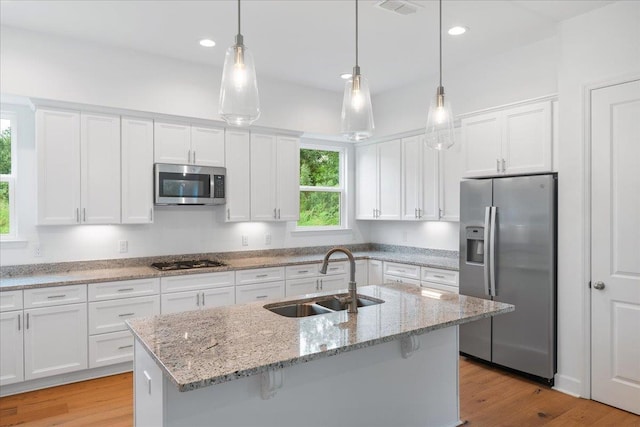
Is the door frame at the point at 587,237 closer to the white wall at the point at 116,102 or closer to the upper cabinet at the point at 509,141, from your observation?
the upper cabinet at the point at 509,141

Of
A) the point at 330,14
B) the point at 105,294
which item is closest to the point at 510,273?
the point at 330,14

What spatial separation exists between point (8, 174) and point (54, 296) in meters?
1.24

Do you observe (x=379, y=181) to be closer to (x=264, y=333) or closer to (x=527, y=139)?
(x=527, y=139)

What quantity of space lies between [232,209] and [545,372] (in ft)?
10.5

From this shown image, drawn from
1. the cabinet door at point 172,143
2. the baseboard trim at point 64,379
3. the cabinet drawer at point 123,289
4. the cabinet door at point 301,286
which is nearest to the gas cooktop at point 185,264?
the cabinet drawer at point 123,289

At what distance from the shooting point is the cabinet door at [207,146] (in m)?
4.28

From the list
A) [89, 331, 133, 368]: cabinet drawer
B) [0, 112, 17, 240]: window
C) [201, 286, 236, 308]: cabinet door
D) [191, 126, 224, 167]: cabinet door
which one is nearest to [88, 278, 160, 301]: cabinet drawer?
[89, 331, 133, 368]: cabinet drawer

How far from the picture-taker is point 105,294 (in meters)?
3.61

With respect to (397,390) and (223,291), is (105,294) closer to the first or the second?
(223,291)

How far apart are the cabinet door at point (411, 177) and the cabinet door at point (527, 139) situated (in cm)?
120

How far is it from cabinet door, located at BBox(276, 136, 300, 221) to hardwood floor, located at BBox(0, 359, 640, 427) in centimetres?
230

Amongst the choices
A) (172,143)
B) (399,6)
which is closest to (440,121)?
(399,6)

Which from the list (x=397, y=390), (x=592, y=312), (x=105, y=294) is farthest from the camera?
(x=105, y=294)

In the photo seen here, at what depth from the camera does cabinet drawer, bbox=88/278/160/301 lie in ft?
11.7
